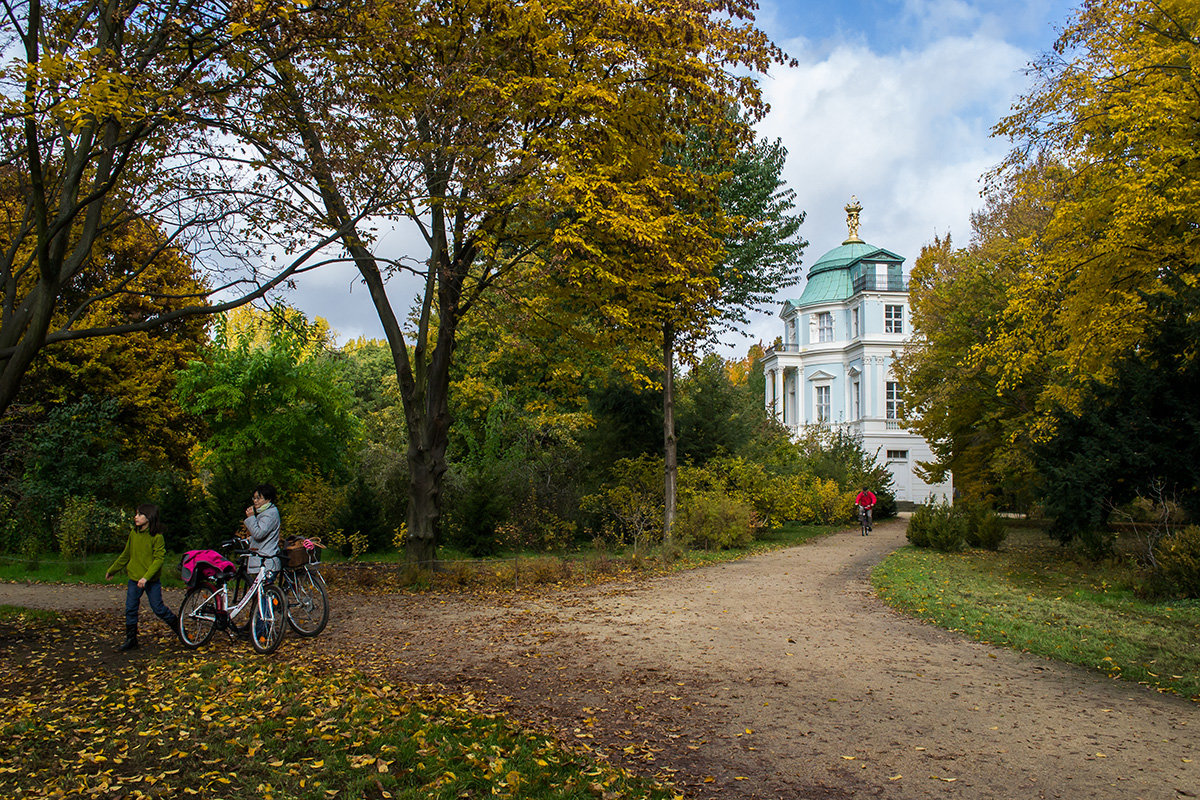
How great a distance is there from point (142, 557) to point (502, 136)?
27.0 ft

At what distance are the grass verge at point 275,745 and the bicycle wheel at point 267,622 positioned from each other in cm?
102

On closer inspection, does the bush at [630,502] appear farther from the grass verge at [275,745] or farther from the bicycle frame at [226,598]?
the grass verge at [275,745]

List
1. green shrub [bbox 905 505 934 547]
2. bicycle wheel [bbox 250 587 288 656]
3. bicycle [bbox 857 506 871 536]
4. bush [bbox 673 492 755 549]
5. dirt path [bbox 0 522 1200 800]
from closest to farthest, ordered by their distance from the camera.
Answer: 1. dirt path [bbox 0 522 1200 800]
2. bicycle wheel [bbox 250 587 288 656]
3. bush [bbox 673 492 755 549]
4. green shrub [bbox 905 505 934 547]
5. bicycle [bbox 857 506 871 536]

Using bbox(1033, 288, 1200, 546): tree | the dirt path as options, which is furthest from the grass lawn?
bbox(1033, 288, 1200, 546): tree

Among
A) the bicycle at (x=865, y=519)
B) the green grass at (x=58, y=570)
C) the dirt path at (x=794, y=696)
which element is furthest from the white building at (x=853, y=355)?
the dirt path at (x=794, y=696)

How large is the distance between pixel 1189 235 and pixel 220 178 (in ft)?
57.0

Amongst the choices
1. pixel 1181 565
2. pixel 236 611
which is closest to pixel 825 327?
pixel 1181 565

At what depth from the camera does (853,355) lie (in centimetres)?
4850

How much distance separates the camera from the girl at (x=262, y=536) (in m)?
8.28

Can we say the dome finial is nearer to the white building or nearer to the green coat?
the white building

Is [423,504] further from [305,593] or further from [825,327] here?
[825,327]

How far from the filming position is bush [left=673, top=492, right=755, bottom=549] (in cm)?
1891

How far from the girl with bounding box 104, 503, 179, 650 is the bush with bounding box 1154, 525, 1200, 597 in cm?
1266

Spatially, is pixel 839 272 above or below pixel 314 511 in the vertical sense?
above
